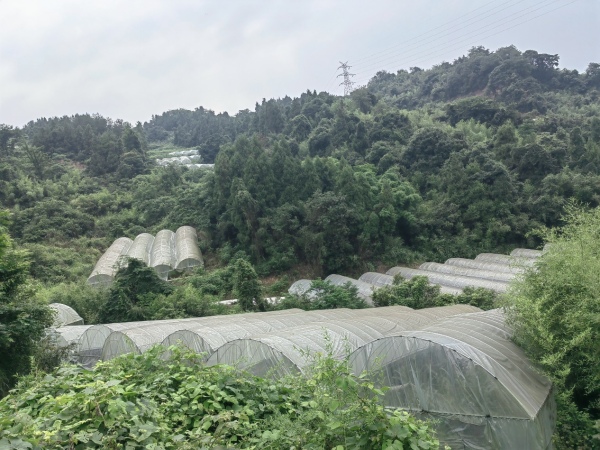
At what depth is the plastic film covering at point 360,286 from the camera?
22.9 meters

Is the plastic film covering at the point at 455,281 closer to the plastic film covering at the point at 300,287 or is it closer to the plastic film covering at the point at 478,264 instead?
the plastic film covering at the point at 478,264

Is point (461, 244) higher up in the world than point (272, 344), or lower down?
lower down

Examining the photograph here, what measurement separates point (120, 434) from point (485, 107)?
162ft

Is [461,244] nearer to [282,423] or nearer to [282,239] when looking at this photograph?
[282,239]

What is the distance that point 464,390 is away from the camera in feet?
22.4

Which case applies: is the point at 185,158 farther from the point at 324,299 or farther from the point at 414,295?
the point at 414,295

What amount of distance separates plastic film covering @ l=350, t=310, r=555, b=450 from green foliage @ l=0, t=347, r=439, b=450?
9.81 feet

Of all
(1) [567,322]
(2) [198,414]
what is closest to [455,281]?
(1) [567,322]

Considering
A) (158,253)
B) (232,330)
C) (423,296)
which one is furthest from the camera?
(158,253)

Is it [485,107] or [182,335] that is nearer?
[182,335]

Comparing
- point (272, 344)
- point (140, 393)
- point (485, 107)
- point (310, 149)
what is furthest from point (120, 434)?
point (485, 107)

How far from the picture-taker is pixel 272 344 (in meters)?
8.44

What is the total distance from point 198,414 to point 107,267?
78.3 ft

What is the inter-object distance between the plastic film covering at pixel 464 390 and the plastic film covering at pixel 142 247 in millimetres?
22404
